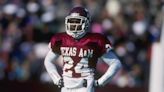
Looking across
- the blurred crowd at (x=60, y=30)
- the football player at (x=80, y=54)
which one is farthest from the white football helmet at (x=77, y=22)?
the blurred crowd at (x=60, y=30)

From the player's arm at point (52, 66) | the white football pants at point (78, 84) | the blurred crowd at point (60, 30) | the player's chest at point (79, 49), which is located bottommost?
the blurred crowd at point (60, 30)

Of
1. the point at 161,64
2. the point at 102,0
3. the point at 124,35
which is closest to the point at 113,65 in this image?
the point at 161,64

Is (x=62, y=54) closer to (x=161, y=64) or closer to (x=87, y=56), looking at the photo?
(x=87, y=56)

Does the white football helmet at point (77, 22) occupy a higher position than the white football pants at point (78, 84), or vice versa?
the white football helmet at point (77, 22)

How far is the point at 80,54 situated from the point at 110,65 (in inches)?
6.5

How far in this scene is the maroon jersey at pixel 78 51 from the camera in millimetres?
3670

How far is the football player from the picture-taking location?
364 centimetres

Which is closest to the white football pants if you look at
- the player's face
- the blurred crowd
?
the player's face

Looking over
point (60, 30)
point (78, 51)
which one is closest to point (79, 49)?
point (78, 51)

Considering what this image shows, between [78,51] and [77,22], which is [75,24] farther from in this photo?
[78,51]

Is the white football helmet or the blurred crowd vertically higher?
the white football helmet

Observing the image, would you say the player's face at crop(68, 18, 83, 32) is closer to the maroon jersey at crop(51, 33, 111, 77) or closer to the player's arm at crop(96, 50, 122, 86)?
the maroon jersey at crop(51, 33, 111, 77)

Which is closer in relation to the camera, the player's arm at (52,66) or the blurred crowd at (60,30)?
the player's arm at (52,66)

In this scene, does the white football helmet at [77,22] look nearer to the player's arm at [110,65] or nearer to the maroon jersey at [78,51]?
the maroon jersey at [78,51]
